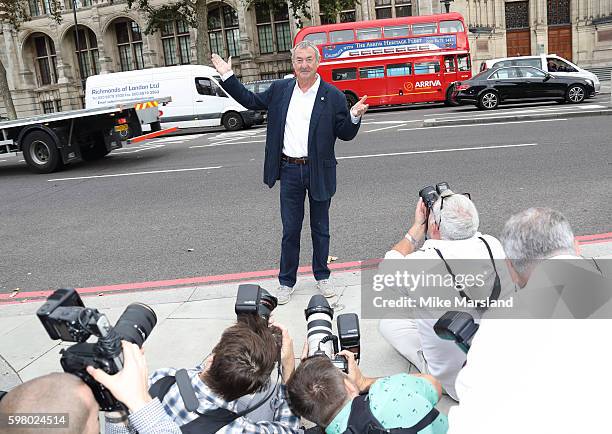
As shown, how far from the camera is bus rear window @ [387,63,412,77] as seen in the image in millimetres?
22672

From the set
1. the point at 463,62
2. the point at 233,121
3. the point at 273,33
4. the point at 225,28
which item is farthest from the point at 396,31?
the point at 225,28

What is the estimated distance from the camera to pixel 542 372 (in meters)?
1.59

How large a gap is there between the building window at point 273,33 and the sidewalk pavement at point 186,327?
31428mm

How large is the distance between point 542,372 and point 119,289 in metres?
Result: 4.24

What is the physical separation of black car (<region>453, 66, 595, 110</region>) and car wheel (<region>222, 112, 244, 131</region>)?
7615 millimetres

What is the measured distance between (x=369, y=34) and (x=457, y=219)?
2170cm

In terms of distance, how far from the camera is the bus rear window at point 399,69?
22672 millimetres

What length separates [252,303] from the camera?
8.84 ft

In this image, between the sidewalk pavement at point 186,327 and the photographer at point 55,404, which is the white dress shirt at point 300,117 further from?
the photographer at point 55,404

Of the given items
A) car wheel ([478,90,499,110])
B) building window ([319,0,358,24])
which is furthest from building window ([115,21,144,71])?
car wheel ([478,90,499,110])

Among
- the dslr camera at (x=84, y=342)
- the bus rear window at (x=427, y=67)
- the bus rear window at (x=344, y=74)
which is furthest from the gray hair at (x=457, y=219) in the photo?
the bus rear window at (x=344, y=74)

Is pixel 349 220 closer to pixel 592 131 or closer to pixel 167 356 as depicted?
pixel 167 356

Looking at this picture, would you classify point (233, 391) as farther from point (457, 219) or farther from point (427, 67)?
point (427, 67)

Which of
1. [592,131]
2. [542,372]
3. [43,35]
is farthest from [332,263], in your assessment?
[43,35]
